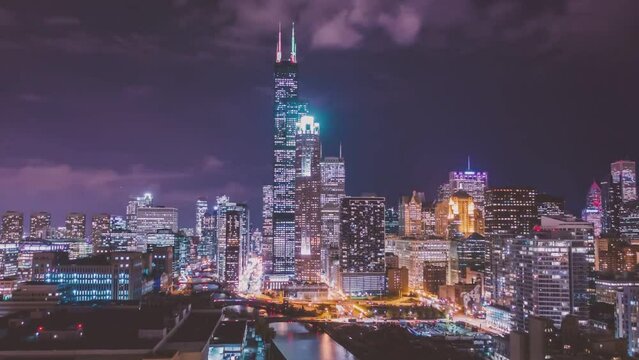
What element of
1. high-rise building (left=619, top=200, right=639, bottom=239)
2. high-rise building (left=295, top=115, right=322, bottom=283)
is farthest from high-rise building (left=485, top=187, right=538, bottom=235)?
high-rise building (left=295, top=115, right=322, bottom=283)

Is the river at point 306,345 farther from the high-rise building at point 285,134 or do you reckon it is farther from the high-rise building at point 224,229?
the high-rise building at point 285,134

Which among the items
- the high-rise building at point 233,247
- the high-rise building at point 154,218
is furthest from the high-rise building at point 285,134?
the high-rise building at point 154,218

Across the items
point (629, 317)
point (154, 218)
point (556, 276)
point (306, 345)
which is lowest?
point (306, 345)

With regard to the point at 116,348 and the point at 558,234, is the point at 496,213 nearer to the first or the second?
the point at 558,234

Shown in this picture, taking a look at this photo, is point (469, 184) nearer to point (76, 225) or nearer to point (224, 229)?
point (224, 229)

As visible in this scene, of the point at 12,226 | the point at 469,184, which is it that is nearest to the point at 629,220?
the point at 469,184
